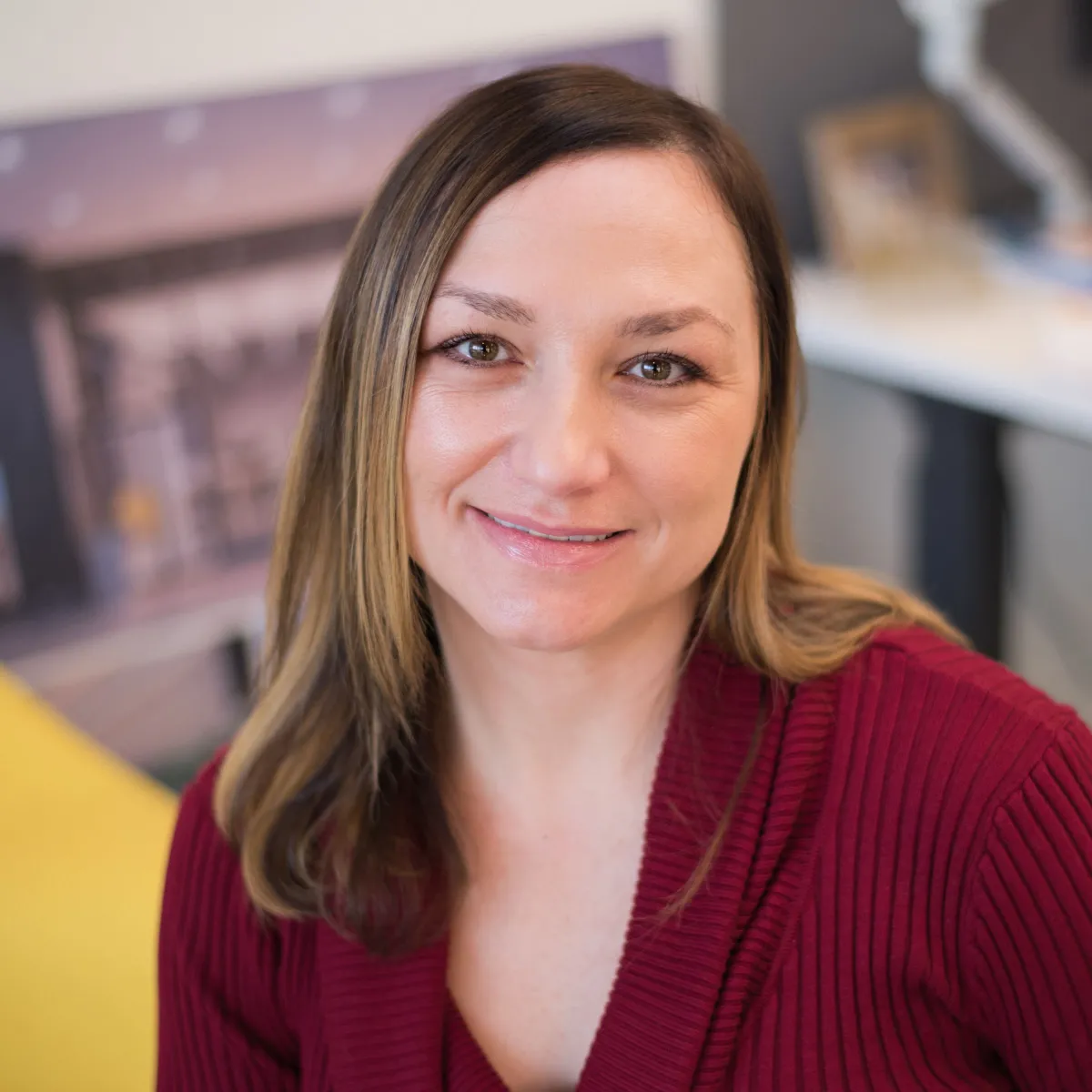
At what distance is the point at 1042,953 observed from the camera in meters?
0.81

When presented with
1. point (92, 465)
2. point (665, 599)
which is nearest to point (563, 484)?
point (665, 599)

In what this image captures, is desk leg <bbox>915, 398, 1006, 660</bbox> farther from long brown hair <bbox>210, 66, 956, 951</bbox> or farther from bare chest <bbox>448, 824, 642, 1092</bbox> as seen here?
bare chest <bbox>448, 824, 642, 1092</bbox>

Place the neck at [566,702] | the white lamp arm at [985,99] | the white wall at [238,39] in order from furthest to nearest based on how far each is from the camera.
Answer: the white lamp arm at [985,99] → the white wall at [238,39] → the neck at [566,702]

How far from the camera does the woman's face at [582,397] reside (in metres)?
0.81

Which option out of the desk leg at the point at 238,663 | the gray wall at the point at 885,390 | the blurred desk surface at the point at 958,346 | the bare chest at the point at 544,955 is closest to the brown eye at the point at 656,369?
the bare chest at the point at 544,955

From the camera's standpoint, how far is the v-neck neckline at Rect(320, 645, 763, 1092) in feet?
Answer: 2.81

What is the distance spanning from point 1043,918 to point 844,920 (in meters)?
0.12

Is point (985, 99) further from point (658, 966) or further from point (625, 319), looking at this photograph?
point (658, 966)

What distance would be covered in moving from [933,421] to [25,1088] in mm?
1500

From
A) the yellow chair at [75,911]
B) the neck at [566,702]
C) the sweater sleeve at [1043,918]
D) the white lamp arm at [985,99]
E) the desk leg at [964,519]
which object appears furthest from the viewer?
the white lamp arm at [985,99]

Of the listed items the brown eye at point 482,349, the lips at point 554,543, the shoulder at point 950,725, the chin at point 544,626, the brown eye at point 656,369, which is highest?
the brown eye at point 482,349

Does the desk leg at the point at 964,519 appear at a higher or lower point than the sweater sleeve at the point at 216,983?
lower

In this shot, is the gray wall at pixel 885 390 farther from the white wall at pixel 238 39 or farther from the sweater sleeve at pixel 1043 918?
the sweater sleeve at pixel 1043 918

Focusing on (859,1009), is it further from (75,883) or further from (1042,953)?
(75,883)
